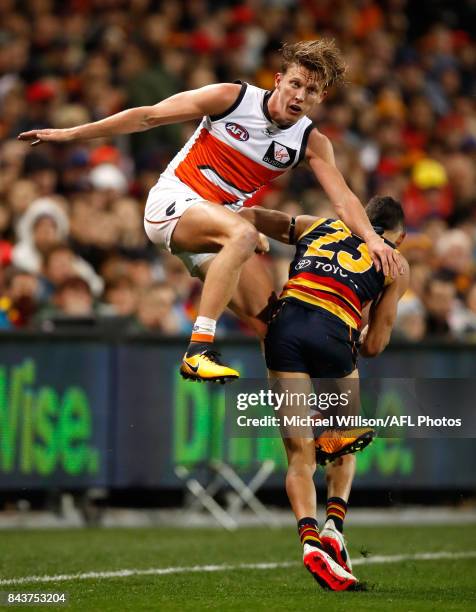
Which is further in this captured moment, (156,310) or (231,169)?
(156,310)

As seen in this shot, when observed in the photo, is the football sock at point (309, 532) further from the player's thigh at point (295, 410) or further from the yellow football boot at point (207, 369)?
the yellow football boot at point (207, 369)

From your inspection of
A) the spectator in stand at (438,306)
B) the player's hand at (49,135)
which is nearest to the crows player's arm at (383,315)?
the player's hand at (49,135)

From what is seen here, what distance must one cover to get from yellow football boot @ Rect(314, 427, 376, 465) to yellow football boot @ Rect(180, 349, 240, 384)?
930 mm

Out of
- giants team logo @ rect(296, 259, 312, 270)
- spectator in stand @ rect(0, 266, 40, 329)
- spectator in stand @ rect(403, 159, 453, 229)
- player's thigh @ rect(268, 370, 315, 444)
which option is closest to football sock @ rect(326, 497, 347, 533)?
player's thigh @ rect(268, 370, 315, 444)

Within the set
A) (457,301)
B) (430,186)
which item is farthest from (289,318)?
(430,186)

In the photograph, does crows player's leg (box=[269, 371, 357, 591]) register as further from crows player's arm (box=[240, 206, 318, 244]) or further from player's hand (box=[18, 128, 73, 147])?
player's hand (box=[18, 128, 73, 147])

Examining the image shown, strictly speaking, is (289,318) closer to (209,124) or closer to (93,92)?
(209,124)

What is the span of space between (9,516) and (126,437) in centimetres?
131

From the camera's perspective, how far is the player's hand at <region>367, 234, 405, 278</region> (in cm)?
790

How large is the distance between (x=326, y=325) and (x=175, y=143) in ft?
28.4

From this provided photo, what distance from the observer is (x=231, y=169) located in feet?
27.2

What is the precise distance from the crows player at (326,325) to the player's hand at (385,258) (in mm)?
135

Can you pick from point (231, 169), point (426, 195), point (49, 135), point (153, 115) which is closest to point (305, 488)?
point (231, 169)

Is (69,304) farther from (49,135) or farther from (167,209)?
(49,135)
